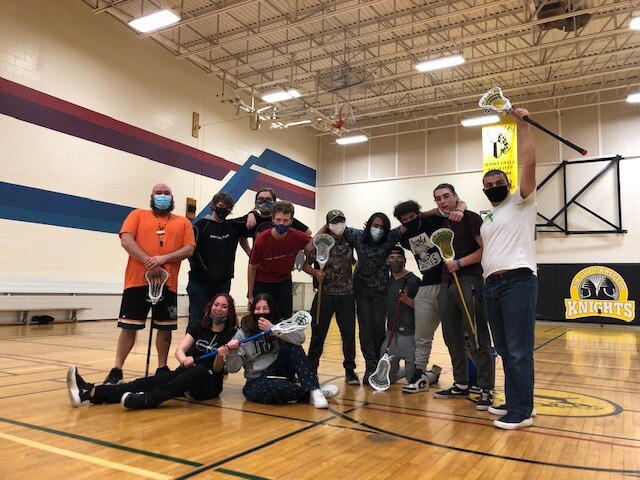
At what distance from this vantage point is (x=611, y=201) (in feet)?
49.6

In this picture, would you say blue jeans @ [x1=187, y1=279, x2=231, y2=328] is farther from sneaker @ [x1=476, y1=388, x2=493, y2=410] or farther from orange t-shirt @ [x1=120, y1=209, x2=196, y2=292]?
sneaker @ [x1=476, y1=388, x2=493, y2=410]

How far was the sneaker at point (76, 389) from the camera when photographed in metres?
3.45

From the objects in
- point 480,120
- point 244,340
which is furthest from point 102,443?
point 480,120

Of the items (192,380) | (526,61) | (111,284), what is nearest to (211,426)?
(192,380)

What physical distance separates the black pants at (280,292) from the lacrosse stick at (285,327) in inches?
24.1

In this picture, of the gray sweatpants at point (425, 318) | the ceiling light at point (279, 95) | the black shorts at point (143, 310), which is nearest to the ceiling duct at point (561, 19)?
the ceiling light at point (279, 95)

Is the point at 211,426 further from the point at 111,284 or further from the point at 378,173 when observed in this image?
the point at 378,173

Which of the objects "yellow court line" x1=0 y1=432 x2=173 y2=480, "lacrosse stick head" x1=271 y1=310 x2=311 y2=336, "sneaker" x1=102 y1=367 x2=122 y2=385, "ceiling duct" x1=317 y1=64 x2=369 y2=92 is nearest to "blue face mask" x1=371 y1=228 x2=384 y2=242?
"lacrosse stick head" x1=271 y1=310 x2=311 y2=336

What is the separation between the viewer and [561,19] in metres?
11.3

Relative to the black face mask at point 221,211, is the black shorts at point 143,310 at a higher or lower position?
lower

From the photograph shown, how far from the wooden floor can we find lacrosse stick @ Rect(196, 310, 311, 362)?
0.40 metres

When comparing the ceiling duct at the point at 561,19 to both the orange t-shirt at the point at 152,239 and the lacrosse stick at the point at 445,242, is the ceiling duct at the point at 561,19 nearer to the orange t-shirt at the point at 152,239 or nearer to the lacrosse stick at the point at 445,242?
the lacrosse stick at the point at 445,242

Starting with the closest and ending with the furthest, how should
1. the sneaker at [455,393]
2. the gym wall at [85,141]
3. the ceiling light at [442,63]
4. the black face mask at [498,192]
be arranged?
the black face mask at [498,192] → the sneaker at [455,393] → the gym wall at [85,141] → the ceiling light at [442,63]

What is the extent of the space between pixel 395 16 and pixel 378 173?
24.4 feet
